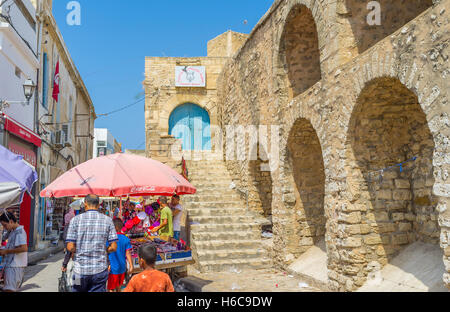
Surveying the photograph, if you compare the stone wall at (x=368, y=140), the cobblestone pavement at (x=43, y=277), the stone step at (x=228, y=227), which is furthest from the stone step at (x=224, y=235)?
the cobblestone pavement at (x=43, y=277)

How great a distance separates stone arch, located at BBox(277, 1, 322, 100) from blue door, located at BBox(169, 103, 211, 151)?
30.4 feet

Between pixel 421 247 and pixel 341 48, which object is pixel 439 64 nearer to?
pixel 341 48

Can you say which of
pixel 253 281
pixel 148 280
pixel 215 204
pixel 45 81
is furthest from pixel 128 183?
pixel 45 81

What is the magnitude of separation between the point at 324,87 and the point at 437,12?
270 centimetres

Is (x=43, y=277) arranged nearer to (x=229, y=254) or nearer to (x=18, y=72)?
(x=229, y=254)

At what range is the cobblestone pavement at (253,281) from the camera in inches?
273

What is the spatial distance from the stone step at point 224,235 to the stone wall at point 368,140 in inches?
65.5

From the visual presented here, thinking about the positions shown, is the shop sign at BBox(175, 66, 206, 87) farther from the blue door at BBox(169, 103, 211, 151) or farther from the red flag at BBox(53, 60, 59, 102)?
the red flag at BBox(53, 60, 59, 102)

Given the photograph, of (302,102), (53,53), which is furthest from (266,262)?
(53,53)

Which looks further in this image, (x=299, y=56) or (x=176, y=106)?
(x=176, y=106)

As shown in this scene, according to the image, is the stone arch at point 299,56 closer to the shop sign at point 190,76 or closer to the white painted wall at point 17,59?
the white painted wall at point 17,59

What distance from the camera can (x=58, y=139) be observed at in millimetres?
15117

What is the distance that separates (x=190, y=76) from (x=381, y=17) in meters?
11.9

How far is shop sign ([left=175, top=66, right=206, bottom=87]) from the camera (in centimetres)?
1762
